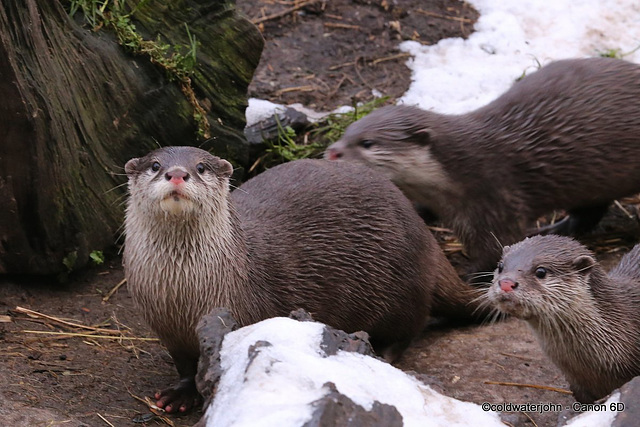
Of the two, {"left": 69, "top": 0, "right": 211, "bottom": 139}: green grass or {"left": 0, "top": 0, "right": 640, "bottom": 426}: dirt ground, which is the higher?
{"left": 69, "top": 0, "right": 211, "bottom": 139}: green grass

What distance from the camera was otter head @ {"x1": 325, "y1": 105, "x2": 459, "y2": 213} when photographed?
4016 mm

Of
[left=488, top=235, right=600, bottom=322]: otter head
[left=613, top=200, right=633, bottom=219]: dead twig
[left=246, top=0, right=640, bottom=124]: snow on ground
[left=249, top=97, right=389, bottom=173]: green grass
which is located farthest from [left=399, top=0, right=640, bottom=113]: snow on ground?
[left=488, top=235, right=600, bottom=322]: otter head

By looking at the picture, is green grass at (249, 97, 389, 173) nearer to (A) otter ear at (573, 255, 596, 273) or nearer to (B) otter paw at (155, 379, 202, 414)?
(B) otter paw at (155, 379, 202, 414)

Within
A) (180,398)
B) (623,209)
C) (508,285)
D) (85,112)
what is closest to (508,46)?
(623,209)

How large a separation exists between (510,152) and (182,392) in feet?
6.34

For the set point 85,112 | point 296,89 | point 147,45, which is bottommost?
point 296,89

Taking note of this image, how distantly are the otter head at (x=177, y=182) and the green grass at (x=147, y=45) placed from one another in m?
1.05

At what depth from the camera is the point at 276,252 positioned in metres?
3.14

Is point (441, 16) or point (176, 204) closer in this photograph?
point (176, 204)

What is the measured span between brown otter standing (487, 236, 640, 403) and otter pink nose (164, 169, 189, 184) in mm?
1035

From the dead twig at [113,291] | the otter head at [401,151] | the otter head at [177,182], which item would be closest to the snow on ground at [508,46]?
the otter head at [401,151]

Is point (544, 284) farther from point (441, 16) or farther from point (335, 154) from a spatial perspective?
point (441, 16)

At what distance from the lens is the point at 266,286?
3.07 meters

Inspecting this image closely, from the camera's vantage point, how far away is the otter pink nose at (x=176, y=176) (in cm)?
263
